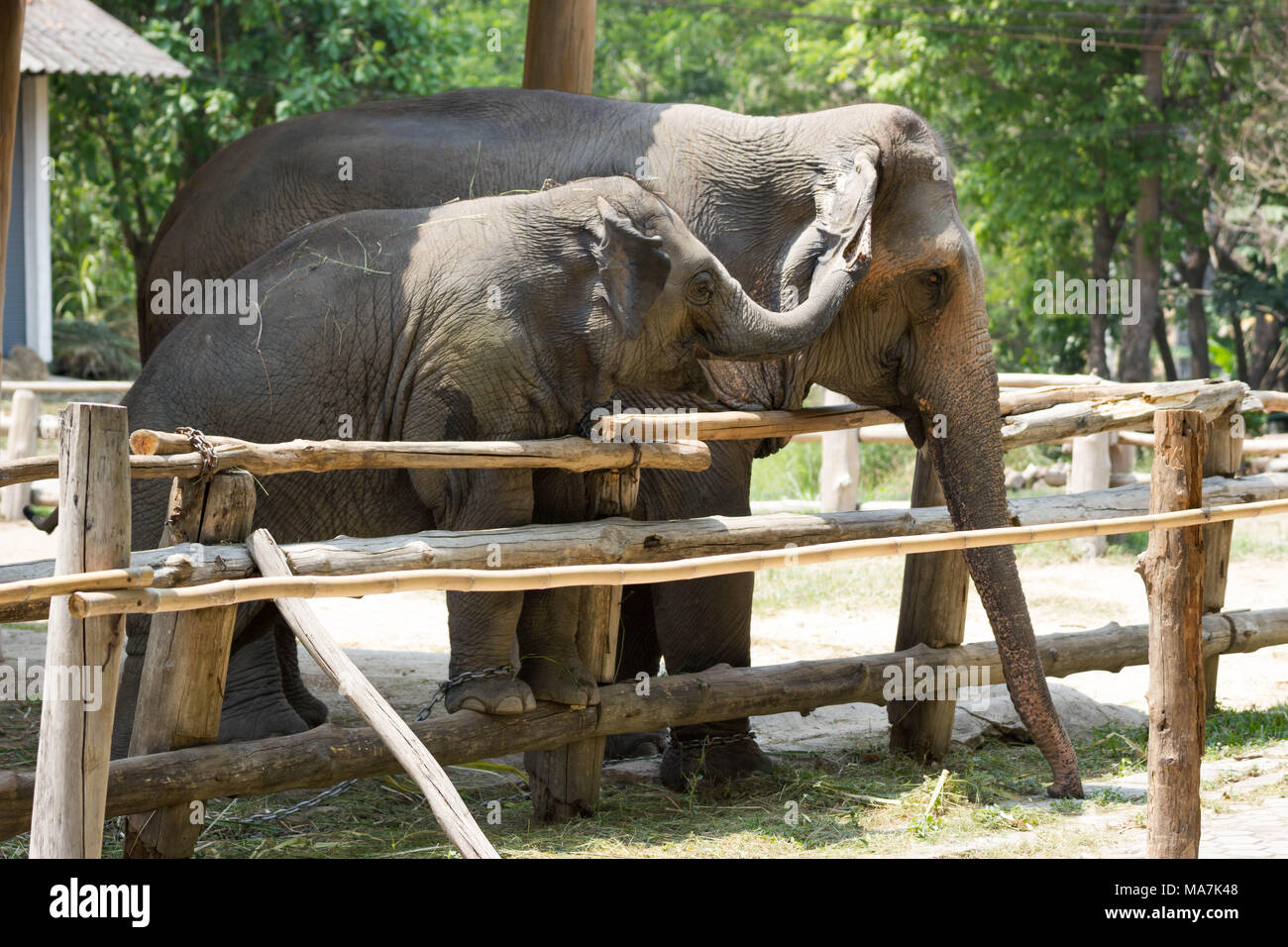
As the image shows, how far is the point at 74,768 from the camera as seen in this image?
3.80 metres

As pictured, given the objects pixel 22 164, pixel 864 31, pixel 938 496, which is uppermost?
pixel 864 31

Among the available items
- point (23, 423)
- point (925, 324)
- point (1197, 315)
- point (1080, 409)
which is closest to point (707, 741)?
point (925, 324)

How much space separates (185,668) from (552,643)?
1.51 metres

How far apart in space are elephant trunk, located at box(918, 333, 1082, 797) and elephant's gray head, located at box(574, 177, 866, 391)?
93 centimetres

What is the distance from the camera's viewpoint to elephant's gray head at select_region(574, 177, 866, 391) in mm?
5402

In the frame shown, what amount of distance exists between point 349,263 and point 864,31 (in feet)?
56.5

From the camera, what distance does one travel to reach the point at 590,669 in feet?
18.7

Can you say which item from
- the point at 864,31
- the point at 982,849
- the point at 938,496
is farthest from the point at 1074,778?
the point at 864,31

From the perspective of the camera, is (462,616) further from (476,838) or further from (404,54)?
(404,54)

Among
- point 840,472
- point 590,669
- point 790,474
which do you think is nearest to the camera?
point 590,669

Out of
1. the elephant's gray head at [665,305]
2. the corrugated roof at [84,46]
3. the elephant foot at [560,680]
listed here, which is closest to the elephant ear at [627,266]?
the elephant's gray head at [665,305]

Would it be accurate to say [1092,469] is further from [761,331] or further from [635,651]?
[761,331]

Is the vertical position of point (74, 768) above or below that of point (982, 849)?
above

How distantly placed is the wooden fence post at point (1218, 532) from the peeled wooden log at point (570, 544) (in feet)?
0.41
